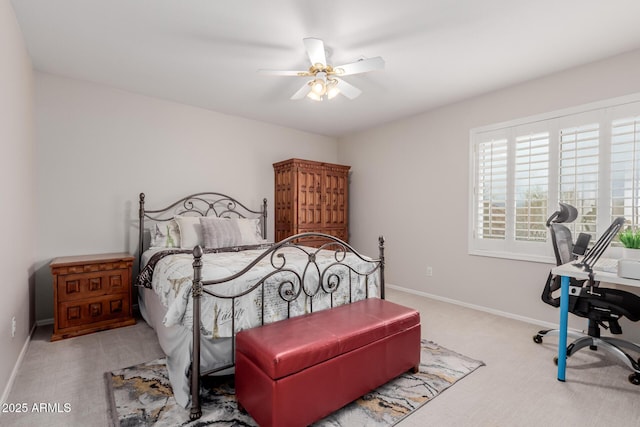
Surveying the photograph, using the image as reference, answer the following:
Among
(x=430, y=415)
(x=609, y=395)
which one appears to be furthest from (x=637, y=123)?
(x=430, y=415)

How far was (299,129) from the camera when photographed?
17.3ft

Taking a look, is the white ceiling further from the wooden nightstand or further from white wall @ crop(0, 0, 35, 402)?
the wooden nightstand

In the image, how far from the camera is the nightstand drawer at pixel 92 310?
2887 millimetres

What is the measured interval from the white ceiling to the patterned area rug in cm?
260

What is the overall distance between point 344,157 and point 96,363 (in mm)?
4564

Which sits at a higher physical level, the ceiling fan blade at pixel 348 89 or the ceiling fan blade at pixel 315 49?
the ceiling fan blade at pixel 315 49

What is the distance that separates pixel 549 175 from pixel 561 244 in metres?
0.97

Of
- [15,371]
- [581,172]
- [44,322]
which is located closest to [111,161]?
[44,322]

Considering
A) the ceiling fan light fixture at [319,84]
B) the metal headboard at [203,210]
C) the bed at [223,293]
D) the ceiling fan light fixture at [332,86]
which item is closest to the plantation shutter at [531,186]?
the bed at [223,293]

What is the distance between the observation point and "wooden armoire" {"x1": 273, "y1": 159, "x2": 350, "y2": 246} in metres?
4.66

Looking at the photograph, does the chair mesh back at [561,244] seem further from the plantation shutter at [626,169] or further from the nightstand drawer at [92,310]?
the nightstand drawer at [92,310]

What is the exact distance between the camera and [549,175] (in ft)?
10.7

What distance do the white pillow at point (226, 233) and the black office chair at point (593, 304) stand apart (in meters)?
3.07

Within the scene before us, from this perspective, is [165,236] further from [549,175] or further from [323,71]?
[549,175]
